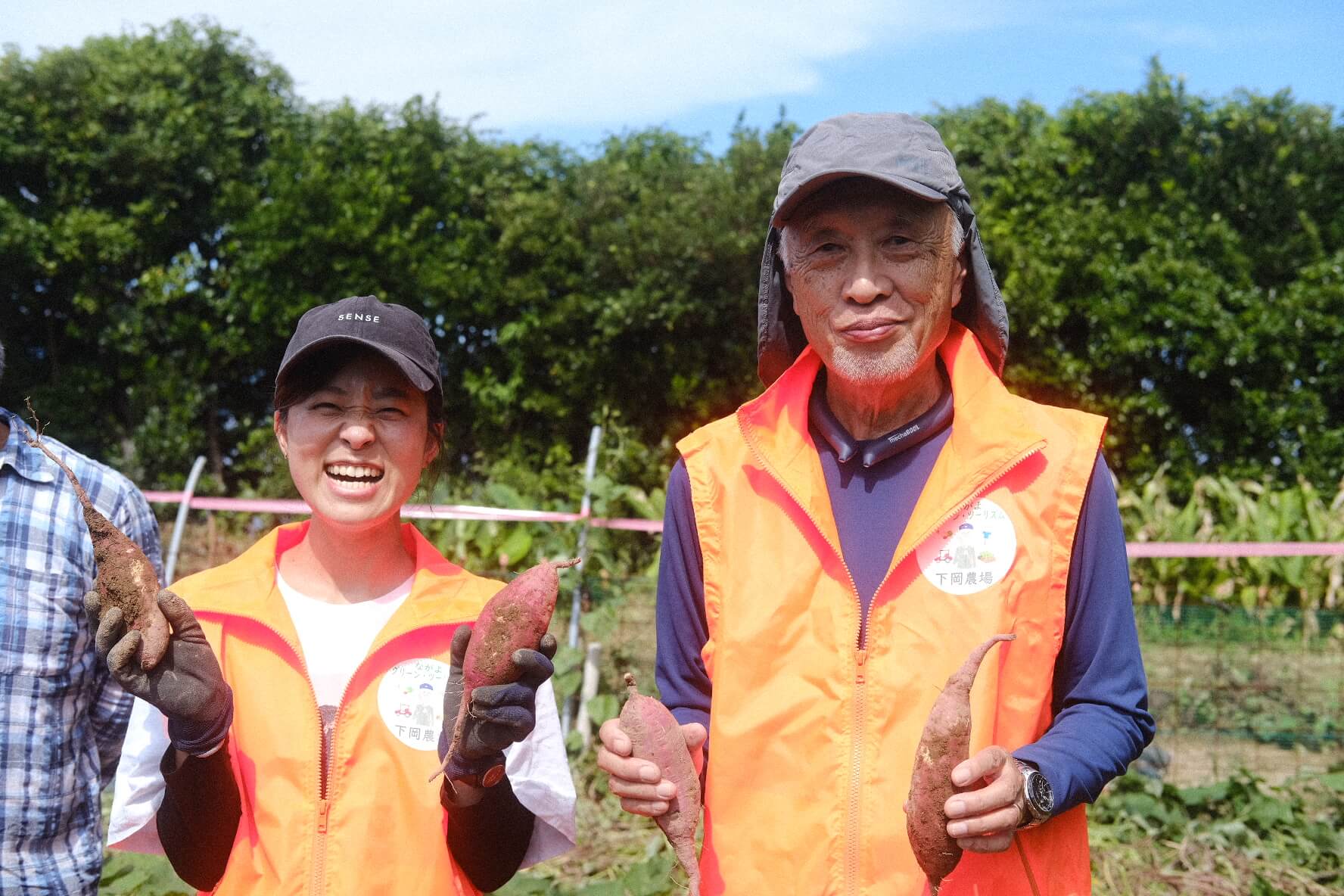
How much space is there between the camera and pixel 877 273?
1.85m

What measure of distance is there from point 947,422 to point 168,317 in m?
9.80

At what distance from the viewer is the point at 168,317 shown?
10250mm

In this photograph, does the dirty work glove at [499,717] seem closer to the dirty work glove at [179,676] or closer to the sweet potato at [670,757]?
the sweet potato at [670,757]

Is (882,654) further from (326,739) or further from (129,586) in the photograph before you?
(129,586)

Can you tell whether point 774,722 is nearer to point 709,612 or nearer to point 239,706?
→ point 709,612

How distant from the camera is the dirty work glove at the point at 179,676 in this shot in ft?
5.49

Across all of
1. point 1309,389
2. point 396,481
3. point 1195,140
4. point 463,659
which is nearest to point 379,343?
point 396,481

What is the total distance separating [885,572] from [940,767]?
1.12ft

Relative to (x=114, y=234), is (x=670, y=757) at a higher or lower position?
lower

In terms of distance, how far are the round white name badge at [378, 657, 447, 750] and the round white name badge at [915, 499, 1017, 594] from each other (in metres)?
0.82

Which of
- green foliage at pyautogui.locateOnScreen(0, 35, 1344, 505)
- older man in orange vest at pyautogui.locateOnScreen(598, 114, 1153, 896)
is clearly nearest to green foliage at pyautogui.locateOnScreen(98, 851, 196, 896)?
older man in orange vest at pyautogui.locateOnScreen(598, 114, 1153, 896)

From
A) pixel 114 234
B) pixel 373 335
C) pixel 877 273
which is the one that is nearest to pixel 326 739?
pixel 373 335

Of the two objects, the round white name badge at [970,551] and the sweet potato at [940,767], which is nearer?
the sweet potato at [940,767]

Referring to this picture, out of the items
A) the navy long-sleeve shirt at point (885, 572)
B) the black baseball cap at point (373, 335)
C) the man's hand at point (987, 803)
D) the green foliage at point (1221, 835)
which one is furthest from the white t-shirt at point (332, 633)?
the green foliage at point (1221, 835)
